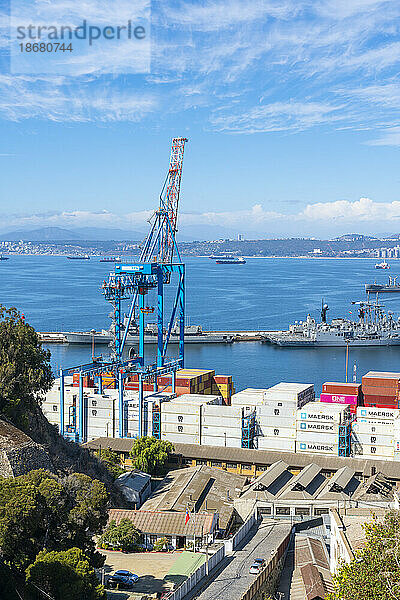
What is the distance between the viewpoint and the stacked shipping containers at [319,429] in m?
22.4

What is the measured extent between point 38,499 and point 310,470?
407 inches

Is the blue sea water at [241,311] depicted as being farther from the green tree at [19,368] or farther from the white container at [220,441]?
the green tree at [19,368]

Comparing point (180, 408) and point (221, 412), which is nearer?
point (221, 412)

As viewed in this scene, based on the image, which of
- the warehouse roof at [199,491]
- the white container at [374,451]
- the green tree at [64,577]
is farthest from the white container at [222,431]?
the green tree at [64,577]

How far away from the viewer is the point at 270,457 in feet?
71.8

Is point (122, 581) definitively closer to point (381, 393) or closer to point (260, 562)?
point (260, 562)

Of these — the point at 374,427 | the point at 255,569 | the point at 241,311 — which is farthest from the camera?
the point at 241,311

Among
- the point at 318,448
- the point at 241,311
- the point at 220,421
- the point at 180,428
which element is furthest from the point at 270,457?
the point at 241,311

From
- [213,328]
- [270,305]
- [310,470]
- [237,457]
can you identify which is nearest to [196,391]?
[237,457]

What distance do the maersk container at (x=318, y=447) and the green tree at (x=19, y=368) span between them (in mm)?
8696

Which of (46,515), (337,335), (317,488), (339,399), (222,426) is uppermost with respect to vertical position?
(46,515)

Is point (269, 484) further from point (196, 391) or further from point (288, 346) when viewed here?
point (288, 346)

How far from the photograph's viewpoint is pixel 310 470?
65.2ft

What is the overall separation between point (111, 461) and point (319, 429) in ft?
22.1
